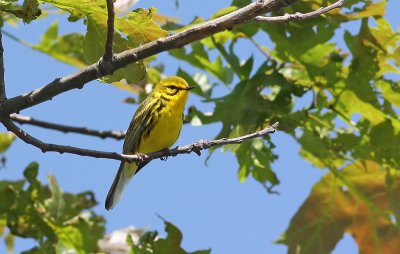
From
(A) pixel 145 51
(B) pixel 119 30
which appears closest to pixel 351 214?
(B) pixel 119 30

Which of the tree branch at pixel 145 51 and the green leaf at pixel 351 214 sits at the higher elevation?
the green leaf at pixel 351 214

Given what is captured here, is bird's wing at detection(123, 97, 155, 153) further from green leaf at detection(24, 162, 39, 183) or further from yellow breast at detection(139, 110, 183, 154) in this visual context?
green leaf at detection(24, 162, 39, 183)

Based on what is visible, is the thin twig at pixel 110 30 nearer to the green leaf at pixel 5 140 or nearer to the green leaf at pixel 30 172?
the green leaf at pixel 30 172

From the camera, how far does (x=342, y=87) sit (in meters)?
4.57

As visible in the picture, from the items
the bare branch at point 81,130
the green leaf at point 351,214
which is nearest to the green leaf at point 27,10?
the bare branch at point 81,130

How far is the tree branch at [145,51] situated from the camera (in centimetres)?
220

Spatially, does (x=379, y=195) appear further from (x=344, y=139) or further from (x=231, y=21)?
(x=231, y=21)

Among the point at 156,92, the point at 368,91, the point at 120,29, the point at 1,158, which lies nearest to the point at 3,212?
the point at 1,158

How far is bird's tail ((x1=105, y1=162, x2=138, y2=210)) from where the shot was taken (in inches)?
174

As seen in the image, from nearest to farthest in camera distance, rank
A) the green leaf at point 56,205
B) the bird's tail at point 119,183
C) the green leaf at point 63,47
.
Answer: the green leaf at point 56,205 < the bird's tail at point 119,183 < the green leaf at point 63,47

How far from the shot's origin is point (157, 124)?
173 inches

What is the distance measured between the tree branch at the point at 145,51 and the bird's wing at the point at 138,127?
2009mm

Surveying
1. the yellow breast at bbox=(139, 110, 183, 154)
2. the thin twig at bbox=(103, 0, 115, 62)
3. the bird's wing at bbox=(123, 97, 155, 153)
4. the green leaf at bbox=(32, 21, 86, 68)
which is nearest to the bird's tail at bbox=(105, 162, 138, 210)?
the bird's wing at bbox=(123, 97, 155, 153)

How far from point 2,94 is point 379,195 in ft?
9.85
